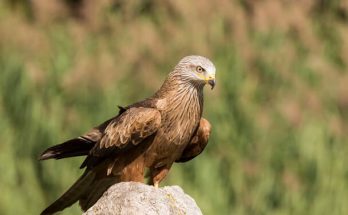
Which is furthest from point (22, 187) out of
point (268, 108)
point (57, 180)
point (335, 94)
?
point (335, 94)

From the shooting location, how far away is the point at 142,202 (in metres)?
5.86

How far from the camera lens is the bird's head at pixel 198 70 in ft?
21.9

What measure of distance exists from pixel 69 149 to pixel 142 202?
3.01 ft

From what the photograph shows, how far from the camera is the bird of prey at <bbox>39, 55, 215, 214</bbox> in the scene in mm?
6613

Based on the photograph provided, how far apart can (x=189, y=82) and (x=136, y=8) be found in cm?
811

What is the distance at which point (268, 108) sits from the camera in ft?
39.1

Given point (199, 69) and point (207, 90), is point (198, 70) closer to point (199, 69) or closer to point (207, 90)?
point (199, 69)

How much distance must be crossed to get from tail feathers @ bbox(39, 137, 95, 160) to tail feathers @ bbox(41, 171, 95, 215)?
0.15 m

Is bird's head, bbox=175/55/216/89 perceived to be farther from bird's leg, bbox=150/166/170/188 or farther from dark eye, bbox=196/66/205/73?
bird's leg, bbox=150/166/170/188

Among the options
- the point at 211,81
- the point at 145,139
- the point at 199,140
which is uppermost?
the point at 211,81

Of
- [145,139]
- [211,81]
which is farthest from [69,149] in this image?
[211,81]

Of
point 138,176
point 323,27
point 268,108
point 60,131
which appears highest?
point 323,27

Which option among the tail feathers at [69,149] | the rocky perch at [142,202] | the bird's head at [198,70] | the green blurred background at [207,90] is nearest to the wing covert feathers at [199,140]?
the bird's head at [198,70]

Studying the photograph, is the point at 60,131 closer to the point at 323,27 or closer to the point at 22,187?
the point at 22,187
